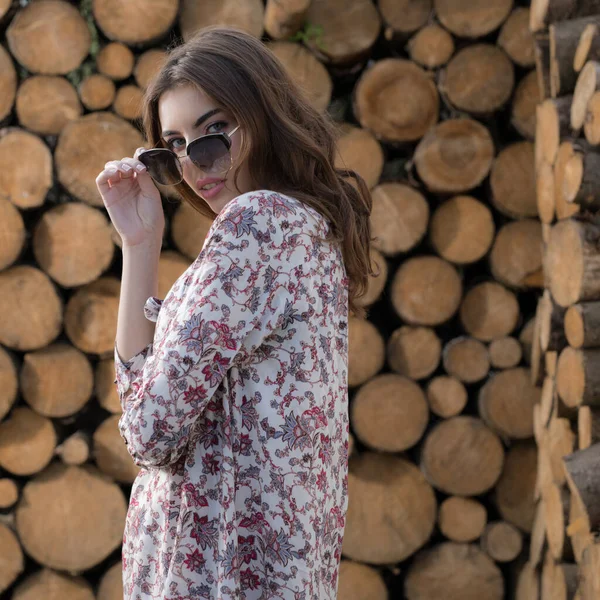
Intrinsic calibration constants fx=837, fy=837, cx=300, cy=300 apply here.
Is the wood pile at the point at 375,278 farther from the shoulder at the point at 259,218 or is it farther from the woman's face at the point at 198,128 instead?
the shoulder at the point at 259,218

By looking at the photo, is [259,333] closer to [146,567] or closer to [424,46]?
[146,567]

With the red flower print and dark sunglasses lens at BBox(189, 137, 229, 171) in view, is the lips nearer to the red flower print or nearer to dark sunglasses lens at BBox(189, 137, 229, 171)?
dark sunglasses lens at BBox(189, 137, 229, 171)

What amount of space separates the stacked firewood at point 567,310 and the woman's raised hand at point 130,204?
3.35 ft

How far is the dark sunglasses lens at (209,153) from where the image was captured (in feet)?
4.16

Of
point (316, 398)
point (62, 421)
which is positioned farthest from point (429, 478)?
point (316, 398)

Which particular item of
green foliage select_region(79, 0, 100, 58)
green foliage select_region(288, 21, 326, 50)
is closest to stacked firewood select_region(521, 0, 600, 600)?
green foliage select_region(288, 21, 326, 50)

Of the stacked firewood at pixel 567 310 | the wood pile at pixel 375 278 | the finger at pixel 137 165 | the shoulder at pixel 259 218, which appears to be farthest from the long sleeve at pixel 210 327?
the wood pile at pixel 375 278

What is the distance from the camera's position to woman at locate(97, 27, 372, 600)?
1142 millimetres

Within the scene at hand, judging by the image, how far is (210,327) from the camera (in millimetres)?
1119

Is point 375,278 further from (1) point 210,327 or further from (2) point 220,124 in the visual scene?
(1) point 210,327

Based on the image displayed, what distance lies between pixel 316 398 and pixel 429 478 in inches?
65.0

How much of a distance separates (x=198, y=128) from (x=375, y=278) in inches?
57.8

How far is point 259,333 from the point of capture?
1178mm

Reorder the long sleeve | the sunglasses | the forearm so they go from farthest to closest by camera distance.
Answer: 1. the forearm
2. the sunglasses
3. the long sleeve
